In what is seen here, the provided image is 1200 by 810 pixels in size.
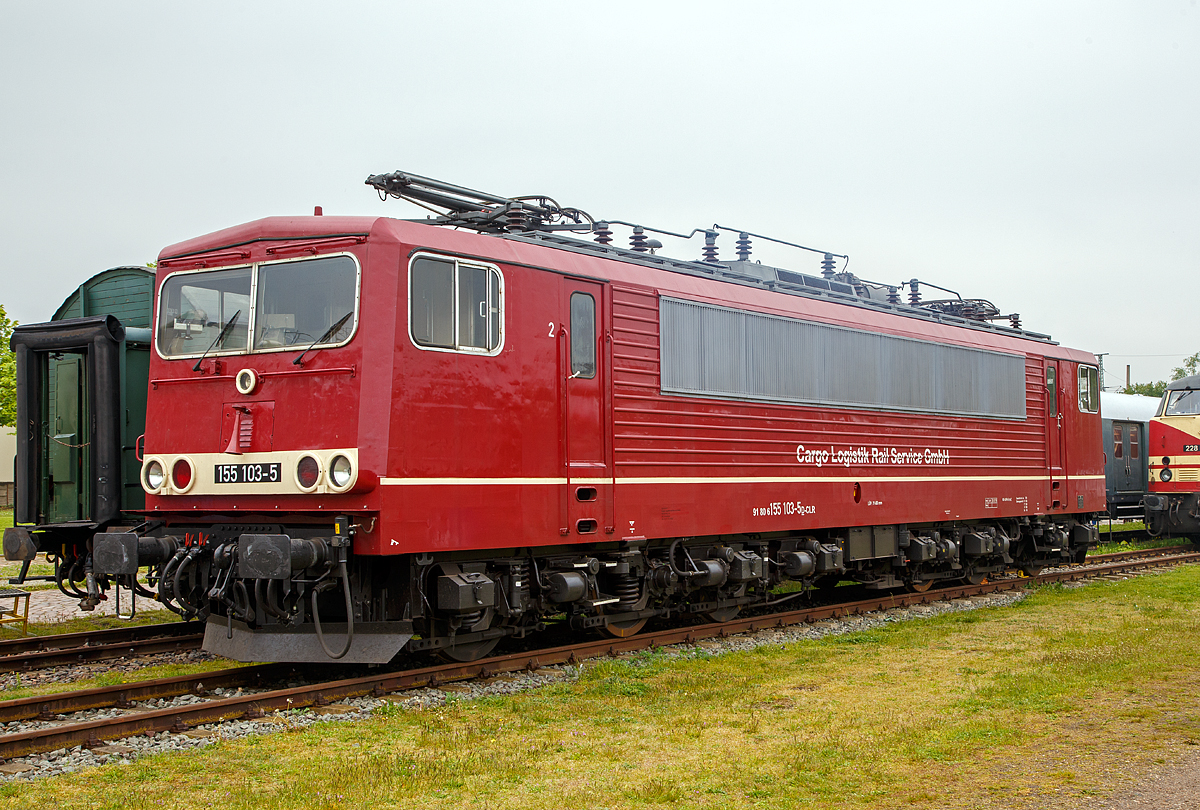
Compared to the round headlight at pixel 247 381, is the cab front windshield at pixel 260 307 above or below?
above

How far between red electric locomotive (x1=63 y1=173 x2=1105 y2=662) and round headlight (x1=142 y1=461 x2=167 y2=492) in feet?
0.09

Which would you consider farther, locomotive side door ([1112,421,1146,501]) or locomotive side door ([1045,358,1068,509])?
locomotive side door ([1112,421,1146,501])

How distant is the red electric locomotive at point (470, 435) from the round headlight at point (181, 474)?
0.08 ft

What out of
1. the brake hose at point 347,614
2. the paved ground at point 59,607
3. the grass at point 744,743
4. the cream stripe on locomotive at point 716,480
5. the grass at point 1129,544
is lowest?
the grass at point 1129,544

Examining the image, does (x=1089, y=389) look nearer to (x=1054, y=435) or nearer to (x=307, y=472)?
(x=1054, y=435)

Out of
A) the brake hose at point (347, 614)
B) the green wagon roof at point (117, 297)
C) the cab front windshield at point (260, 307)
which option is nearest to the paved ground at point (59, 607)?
the green wagon roof at point (117, 297)

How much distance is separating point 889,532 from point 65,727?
34.4 feet

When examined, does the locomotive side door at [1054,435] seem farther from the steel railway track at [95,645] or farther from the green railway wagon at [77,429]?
the green railway wagon at [77,429]

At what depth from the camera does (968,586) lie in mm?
16031

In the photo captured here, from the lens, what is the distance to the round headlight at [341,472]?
8.45 m

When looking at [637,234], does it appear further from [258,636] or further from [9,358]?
[9,358]

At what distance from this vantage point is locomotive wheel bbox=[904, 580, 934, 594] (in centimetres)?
1562

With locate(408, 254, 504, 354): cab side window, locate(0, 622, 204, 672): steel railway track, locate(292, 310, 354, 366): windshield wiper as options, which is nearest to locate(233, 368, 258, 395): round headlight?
locate(292, 310, 354, 366): windshield wiper

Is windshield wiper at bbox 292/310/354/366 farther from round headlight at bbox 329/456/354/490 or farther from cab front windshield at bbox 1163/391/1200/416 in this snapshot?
cab front windshield at bbox 1163/391/1200/416
